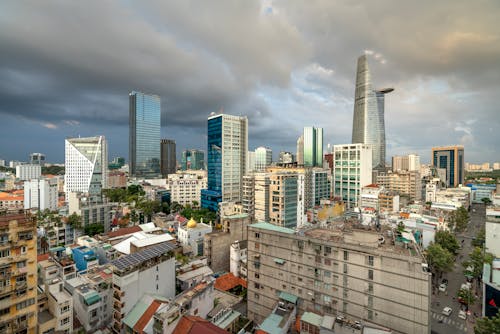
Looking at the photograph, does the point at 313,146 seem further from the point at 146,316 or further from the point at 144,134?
the point at 146,316

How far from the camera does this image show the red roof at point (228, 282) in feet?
103

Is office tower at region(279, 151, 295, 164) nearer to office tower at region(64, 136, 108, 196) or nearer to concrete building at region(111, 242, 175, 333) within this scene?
office tower at region(64, 136, 108, 196)

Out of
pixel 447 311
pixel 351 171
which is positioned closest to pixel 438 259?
pixel 447 311

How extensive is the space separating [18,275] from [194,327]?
A: 12429mm

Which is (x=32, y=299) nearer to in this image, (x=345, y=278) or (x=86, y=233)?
(x=345, y=278)

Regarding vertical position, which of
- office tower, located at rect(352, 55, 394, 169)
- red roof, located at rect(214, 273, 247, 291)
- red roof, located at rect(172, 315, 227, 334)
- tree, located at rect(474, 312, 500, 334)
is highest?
office tower, located at rect(352, 55, 394, 169)

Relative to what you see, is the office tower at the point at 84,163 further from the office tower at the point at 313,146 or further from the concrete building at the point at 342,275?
the office tower at the point at 313,146

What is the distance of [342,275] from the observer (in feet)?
65.9

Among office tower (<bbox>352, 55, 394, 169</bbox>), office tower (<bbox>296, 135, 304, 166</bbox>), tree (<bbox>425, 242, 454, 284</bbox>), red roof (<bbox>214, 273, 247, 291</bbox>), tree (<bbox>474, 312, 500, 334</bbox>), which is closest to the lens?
tree (<bbox>474, 312, 500, 334</bbox>)

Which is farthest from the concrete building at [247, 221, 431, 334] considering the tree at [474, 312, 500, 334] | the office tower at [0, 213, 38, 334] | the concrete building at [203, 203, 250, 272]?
the office tower at [0, 213, 38, 334]

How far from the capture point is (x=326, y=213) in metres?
60.6

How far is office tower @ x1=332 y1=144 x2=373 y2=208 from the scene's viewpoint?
70.6 meters

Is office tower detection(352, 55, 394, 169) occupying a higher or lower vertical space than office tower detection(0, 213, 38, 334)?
higher

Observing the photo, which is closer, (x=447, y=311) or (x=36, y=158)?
(x=447, y=311)
